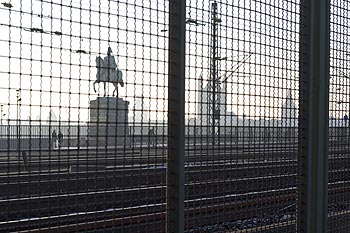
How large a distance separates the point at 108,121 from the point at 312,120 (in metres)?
1.83

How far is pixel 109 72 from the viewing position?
3.04 metres

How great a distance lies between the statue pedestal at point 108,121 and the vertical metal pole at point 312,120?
164 cm

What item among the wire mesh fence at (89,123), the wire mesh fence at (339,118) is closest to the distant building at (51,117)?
the wire mesh fence at (89,123)

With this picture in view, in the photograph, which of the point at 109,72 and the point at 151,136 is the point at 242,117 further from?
the point at 109,72

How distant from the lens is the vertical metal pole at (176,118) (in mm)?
3213

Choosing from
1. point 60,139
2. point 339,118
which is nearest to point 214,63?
point 60,139

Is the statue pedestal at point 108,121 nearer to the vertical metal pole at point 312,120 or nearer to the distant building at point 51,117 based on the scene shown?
the distant building at point 51,117

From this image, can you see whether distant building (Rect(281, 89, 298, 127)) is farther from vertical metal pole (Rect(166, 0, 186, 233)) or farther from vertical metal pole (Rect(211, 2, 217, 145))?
vertical metal pole (Rect(166, 0, 186, 233))

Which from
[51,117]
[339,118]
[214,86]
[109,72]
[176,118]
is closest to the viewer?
[51,117]

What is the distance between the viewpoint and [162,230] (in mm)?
3406

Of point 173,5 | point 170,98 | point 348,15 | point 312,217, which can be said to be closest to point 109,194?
point 170,98

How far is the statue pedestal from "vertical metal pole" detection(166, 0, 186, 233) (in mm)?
292

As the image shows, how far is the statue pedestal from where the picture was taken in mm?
→ 3033

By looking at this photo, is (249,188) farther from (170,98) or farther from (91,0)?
(91,0)
